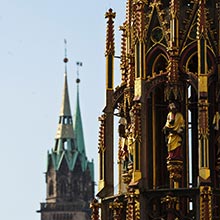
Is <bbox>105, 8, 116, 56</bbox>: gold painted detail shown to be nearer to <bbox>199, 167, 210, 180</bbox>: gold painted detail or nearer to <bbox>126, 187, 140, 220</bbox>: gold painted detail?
<bbox>126, 187, 140, 220</bbox>: gold painted detail

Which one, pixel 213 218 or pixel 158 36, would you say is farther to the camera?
pixel 158 36

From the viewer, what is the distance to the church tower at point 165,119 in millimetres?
25281

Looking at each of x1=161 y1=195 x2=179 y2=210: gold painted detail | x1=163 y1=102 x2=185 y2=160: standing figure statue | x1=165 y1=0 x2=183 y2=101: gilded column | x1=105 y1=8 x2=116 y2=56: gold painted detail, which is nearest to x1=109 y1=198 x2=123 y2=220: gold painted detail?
x1=161 y1=195 x2=179 y2=210: gold painted detail

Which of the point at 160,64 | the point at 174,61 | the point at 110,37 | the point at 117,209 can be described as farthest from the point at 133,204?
the point at 110,37

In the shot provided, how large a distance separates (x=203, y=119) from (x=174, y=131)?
0.68m

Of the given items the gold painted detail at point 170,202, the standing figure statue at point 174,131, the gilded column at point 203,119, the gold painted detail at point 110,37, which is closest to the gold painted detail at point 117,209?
the gold painted detail at point 170,202

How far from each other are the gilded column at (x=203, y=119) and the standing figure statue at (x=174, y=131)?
46 centimetres

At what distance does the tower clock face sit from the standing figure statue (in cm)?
166

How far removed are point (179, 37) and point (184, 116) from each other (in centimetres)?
175

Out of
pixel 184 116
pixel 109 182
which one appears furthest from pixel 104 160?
pixel 184 116

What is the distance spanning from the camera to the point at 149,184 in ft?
84.8

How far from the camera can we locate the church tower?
82.9 ft

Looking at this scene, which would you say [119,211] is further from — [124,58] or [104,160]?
[124,58]

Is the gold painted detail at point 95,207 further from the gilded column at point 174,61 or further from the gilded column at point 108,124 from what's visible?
the gilded column at point 174,61
